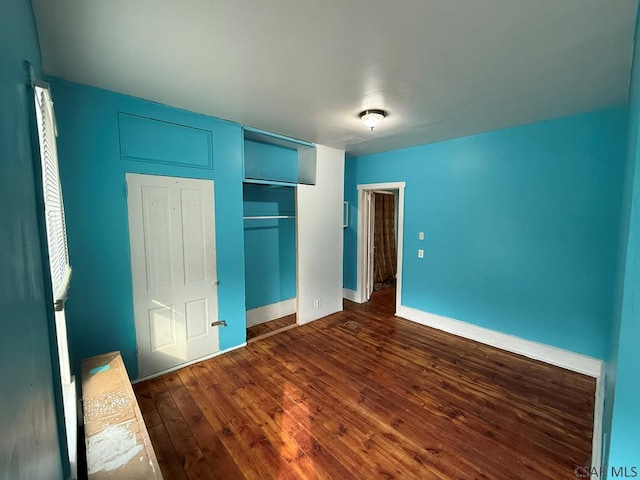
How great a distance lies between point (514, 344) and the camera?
10.2 ft

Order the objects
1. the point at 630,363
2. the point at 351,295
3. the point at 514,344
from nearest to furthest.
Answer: the point at 630,363
the point at 514,344
the point at 351,295

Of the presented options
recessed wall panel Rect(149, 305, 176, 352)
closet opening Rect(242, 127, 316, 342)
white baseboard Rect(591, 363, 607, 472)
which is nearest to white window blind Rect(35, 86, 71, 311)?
recessed wall panel Rect(149, 305, 176, 352)

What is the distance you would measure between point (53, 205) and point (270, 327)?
8.92ft

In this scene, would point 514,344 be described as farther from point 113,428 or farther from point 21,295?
point 21,295

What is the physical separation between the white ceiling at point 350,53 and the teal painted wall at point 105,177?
0.16 m

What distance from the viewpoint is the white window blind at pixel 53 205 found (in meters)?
1.45

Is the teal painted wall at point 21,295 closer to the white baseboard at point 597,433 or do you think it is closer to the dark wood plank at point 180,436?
the dark wood plank at point 180,436

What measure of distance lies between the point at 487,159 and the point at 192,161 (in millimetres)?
3311

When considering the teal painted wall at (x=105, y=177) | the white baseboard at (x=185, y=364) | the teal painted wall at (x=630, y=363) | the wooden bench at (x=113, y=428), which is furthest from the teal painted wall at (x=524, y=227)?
the wooden bench at (x=113, y=428)

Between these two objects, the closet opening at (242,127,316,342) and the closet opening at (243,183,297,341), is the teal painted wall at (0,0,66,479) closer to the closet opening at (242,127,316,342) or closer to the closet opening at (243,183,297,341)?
the closet opening at (242,127,316,342)

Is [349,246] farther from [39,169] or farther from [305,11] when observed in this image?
[39,169]

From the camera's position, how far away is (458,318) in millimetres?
3562

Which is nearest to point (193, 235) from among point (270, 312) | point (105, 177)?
point (105, 177)

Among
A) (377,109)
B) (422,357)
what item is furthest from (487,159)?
(422,357)
